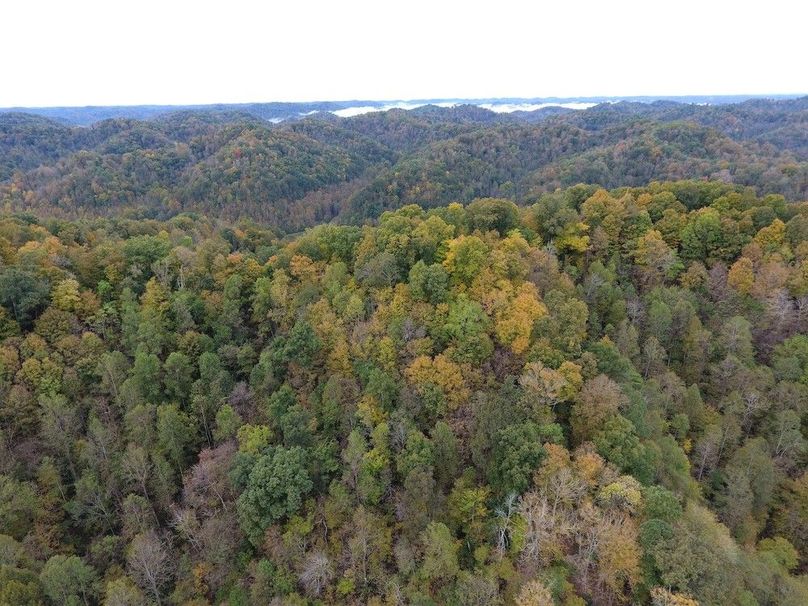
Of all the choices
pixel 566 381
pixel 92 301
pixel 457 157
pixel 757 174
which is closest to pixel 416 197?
pixel 457 157

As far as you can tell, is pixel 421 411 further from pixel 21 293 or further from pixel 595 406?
pixel 21 293

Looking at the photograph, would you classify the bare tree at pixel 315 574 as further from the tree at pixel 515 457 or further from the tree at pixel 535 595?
the tree at pixel 535 595

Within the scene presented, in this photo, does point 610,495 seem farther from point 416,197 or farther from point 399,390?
point 416,197

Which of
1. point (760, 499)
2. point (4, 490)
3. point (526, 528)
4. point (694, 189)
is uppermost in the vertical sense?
point (694, 189)

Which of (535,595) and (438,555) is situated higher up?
(535,595)

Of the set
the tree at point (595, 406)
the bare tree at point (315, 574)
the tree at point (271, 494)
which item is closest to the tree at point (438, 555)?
the bare tree at point (315, 574)

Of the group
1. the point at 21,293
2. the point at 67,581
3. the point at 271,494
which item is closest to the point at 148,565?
the point at 67,581
